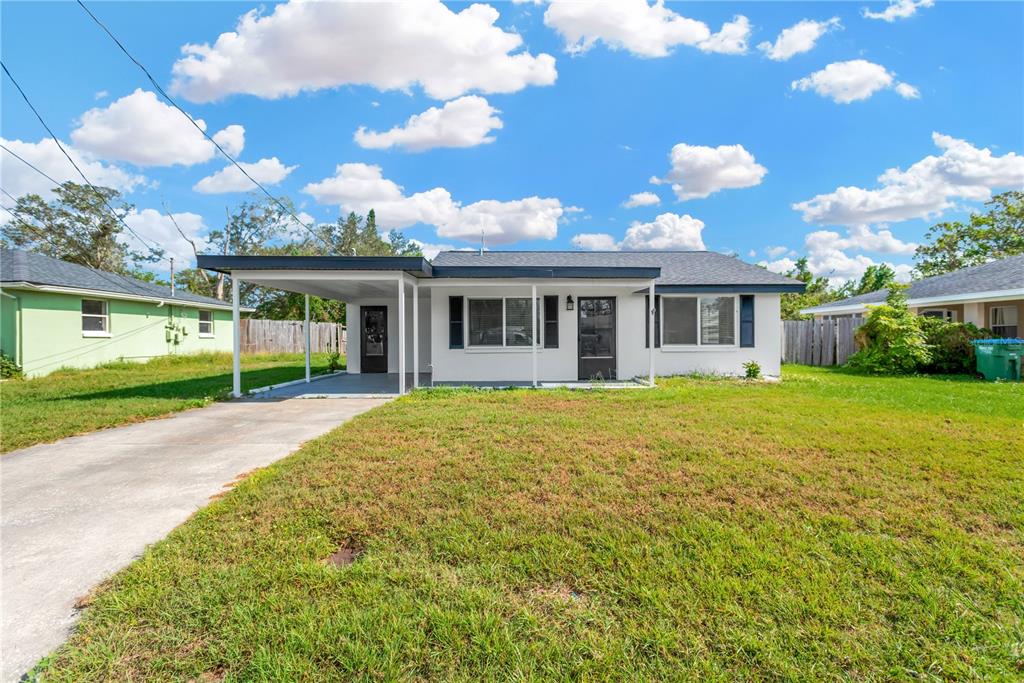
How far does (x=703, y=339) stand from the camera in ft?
39.2

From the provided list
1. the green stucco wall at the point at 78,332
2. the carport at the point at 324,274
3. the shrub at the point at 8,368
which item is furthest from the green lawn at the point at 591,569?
the green stucco wall at the point at 78,332

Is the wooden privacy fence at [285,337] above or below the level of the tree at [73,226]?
below

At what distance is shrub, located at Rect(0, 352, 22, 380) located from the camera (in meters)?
12.6

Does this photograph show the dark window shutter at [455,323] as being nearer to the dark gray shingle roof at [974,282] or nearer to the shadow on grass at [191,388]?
the shadow on grass at [191,388]

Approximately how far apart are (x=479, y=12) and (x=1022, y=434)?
11540 mm

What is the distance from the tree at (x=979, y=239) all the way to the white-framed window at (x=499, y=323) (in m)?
30.2

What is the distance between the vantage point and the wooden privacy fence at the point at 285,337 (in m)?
21.5

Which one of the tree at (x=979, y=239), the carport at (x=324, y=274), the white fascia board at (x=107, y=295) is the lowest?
the carport at (x=324, y=274)

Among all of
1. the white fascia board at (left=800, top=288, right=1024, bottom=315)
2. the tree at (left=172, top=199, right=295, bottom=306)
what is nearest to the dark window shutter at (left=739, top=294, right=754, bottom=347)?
the white fascia board at (left=800, top=288, right=1024, bottom=315)

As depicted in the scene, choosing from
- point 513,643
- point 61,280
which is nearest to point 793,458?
point 513,643

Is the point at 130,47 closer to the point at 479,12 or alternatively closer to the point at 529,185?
the point at 479,12

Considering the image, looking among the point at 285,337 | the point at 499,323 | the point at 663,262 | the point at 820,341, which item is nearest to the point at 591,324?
the point at 499,323

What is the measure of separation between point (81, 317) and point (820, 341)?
25104mm

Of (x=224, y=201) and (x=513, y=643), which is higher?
(x=224, y=201)
